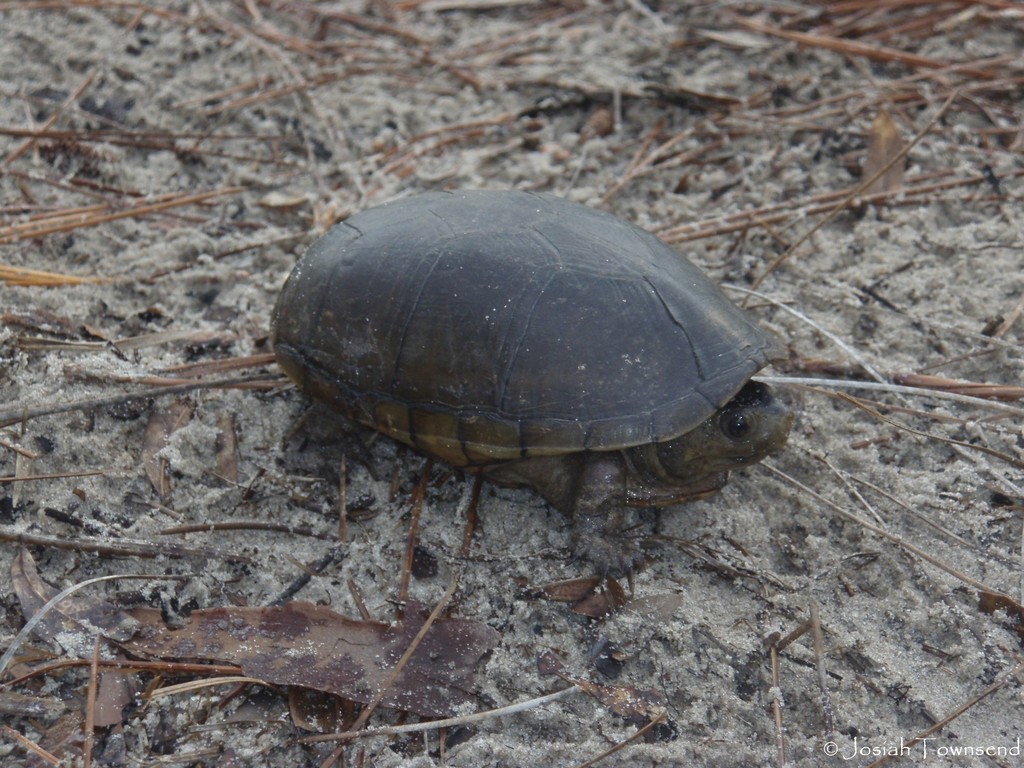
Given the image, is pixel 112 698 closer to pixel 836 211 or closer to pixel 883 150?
pixel 836 211

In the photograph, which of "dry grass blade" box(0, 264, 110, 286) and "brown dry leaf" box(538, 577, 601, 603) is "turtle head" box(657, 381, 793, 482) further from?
"dry grass blade" box(0, 264, 110, 286)

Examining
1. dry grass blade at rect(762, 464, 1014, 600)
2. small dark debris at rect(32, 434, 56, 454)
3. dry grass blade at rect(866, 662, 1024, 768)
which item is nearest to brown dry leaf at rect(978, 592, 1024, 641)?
dry grass blade at rect(762, 464, 1014, 600)

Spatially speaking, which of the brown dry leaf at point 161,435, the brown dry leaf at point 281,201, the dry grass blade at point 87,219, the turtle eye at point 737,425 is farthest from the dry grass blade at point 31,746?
the brown dry leaf at point 281,201

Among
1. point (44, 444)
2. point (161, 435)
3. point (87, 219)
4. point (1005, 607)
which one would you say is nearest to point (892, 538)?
point (1005, 607)

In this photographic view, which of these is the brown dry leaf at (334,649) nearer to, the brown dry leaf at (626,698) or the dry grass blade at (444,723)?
the dry grass blade at (444,723)

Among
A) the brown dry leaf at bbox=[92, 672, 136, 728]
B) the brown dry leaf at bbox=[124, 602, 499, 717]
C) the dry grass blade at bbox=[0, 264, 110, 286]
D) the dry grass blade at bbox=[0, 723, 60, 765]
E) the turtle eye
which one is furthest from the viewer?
the dry grass blade at bbox=[0, 264, 110, 286]

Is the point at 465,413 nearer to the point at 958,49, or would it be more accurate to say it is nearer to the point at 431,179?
the point at 431,179
